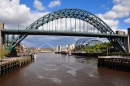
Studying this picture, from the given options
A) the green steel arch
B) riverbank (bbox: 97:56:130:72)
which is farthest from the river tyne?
the green steel arch

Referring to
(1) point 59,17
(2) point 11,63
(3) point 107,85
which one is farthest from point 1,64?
(1) point 59,17

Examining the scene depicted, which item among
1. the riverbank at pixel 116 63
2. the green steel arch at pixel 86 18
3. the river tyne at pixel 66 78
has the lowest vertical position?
the river tyne at pixel 66 78

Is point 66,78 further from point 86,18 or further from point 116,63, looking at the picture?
point 86,18

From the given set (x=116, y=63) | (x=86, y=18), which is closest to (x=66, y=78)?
(x=116, y=63)

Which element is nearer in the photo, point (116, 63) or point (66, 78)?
point (66, 78)

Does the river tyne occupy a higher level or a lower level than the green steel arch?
lower

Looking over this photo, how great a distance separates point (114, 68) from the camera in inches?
1676

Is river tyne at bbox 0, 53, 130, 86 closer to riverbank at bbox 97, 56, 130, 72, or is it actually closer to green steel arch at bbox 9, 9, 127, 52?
riverbank at bbox 97, 56, 130, 72

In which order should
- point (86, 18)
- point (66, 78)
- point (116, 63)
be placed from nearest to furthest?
point (66, 78)
point (116, 63)
point (86, 18)

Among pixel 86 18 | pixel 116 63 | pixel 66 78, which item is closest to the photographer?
pixel 66 78

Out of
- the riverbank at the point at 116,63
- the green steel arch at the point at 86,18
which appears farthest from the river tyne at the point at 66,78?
the green steel arch at the point at 86,18

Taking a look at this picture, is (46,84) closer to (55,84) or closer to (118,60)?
(55,84)

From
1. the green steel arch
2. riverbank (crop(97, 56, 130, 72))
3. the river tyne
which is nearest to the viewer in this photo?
the river tyne

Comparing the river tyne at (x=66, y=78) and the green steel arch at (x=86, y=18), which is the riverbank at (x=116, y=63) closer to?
the river tyne at (x=66, y=78)
